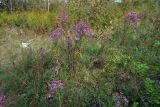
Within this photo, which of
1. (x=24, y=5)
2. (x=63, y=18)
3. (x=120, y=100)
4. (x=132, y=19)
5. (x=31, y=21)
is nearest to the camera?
(x=120, y=100)

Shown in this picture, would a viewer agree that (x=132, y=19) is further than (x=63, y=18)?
Yes

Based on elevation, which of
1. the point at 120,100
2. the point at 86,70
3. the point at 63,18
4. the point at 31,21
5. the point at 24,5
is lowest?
the point at 120,100

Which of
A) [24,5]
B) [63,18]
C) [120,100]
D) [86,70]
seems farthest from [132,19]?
[24,5]

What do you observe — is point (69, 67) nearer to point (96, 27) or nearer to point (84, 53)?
point (84, 53)

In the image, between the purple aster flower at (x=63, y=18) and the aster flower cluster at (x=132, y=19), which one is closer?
the purple aster flower at (x=63, y=18)

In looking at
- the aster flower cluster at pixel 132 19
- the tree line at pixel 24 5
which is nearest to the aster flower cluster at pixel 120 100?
the aster flower cluster at pixel 132 19

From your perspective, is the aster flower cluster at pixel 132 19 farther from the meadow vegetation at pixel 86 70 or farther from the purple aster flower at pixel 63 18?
the purple aster flower at pixel 63 18

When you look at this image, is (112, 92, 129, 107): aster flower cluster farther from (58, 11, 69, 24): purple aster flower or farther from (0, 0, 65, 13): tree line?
(0, 0, 65, 13): tree line

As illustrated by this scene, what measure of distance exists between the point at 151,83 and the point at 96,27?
3536 mm

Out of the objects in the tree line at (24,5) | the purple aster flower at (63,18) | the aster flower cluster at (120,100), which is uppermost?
the purple aster flower at (63,18)

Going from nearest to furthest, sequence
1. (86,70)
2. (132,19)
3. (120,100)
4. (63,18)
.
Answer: (120,100)
(86,70)
(63,18)
(132,19)

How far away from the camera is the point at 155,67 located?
13.9 feet

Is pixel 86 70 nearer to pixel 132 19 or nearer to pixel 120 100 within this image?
pixel 120 100

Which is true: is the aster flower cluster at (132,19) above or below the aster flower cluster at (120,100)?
above
